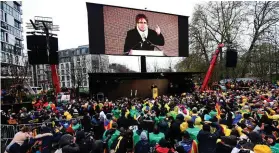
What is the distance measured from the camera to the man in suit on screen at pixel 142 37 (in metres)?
21.9

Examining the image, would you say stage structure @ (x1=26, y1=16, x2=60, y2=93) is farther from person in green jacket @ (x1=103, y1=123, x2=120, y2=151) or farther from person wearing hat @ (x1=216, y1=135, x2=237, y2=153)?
person wearing hat @ (x1=216, y1=135, x2=237, y2=153)

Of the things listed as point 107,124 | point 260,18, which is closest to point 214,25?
point 260,18

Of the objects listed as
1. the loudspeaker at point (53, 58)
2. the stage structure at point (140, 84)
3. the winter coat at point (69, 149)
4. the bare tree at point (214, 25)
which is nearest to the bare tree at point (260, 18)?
the bare tree at point (214, 25)

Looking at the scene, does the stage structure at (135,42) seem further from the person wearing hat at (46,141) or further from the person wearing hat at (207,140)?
the person wearing hat at (207,140)

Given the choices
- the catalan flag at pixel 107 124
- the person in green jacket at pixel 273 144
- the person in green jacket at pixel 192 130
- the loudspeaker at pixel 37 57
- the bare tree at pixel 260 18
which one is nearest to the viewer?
the person in green jacket at pixel 273 144

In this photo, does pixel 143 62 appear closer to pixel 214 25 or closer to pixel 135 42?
pixel 135 42

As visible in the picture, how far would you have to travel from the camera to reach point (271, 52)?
33.7 m

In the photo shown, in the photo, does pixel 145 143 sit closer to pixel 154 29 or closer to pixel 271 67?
pixel 154 29

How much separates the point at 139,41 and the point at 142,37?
20.0 inches

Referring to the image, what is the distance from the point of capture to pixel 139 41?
22344mm

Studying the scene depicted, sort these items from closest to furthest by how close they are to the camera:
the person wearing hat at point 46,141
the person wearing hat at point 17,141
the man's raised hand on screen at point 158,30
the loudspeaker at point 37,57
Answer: the person wearing hat at point 17,141 → the person wearing hat at point 46,141 → the loudspeaker at point 37,57 → the man's raised hand on screen at point 158,30

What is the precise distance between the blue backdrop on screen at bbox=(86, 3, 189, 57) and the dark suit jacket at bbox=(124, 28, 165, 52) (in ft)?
1.26

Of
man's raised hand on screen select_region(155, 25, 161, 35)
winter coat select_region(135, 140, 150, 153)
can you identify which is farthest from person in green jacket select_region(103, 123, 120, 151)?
man's raised hand on screen select_region(155, 25, 161, 35)

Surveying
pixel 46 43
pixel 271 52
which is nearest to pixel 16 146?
pixel 46 43
